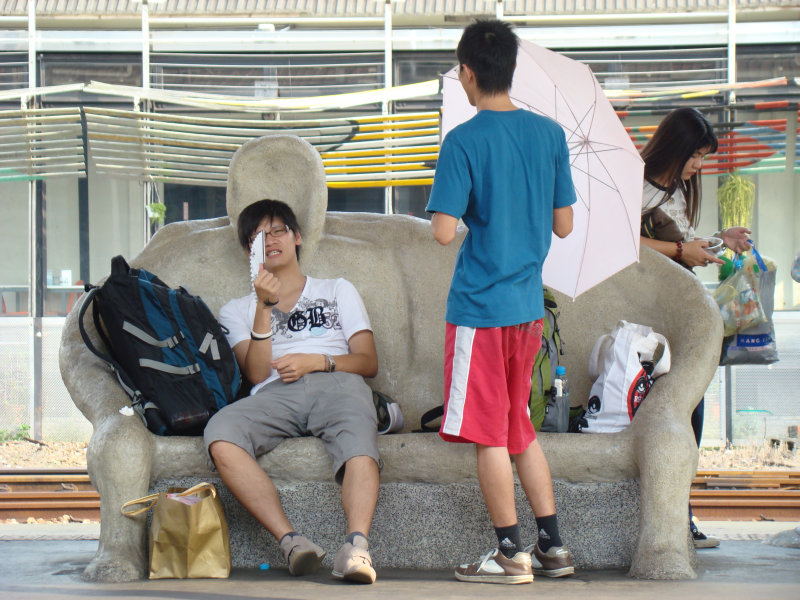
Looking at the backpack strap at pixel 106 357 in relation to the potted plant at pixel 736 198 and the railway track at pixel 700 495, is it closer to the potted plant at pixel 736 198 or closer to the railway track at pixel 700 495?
the railway track at pixel 700 495

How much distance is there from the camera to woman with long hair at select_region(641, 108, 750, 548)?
4.15m

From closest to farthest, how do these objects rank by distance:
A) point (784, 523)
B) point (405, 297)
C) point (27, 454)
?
1. point (405, 297)
2. point (784, 523)
3. point (27, 454)

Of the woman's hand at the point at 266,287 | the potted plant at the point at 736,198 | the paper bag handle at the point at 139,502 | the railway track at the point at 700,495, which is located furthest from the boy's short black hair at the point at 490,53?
the potted plant at the point at 736,198

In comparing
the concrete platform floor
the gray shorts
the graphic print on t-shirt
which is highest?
the graphic print on t-shirt

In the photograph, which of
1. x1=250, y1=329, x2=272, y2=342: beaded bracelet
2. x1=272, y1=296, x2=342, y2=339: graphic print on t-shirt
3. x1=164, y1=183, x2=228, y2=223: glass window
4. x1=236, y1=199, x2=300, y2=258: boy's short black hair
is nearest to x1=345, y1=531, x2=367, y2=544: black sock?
x1=250, y1=329, x2=272, y2=342: beaded bracelet

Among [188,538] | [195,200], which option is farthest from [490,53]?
[195,200]

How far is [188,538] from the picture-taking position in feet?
11.1

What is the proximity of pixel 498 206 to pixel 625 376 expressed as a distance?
A: 3.23 ft

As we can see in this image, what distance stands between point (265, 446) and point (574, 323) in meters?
1.49

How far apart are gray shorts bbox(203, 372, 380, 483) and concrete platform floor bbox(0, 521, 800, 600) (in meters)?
0.42

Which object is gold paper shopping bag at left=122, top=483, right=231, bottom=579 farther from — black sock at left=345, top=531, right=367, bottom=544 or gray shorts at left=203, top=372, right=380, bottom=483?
black sock at left=345, top=531, right=367, bottom=544

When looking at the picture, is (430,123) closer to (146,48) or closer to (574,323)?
(146,48)

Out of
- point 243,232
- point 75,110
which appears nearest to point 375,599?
point 243,232

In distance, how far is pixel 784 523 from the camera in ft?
19.6
